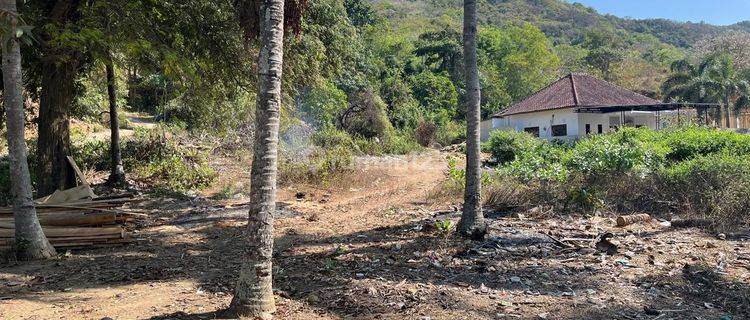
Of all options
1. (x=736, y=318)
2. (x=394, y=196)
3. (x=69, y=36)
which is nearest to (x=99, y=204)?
(x=69, y=36)

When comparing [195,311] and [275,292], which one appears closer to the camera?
[195,311]

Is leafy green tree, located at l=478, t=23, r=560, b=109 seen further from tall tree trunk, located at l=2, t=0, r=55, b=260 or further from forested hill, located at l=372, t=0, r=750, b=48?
tall tree trunk, located at l=2, t=0, r=55, b=260

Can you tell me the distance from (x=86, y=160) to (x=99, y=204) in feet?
30.5

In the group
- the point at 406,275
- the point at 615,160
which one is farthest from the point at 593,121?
the point at 406,275

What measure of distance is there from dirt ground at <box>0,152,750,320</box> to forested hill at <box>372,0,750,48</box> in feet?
292

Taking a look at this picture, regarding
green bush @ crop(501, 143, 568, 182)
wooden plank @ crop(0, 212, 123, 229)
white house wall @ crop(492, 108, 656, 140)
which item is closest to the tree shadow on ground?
wooden plank @ crop(0, 212, 123, 229)

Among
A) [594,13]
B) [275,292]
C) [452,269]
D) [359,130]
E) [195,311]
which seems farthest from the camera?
[594,13]

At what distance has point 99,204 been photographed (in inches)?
317

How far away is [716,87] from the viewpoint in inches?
1790

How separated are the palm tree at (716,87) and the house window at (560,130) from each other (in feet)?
68.5

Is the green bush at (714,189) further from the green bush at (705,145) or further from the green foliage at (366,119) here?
the green foliage at (366,119)

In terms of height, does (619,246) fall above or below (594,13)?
below

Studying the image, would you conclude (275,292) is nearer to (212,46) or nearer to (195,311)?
(195,311)

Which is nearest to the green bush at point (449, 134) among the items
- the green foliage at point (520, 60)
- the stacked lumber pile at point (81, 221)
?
the green foliage at point (520, 60)
